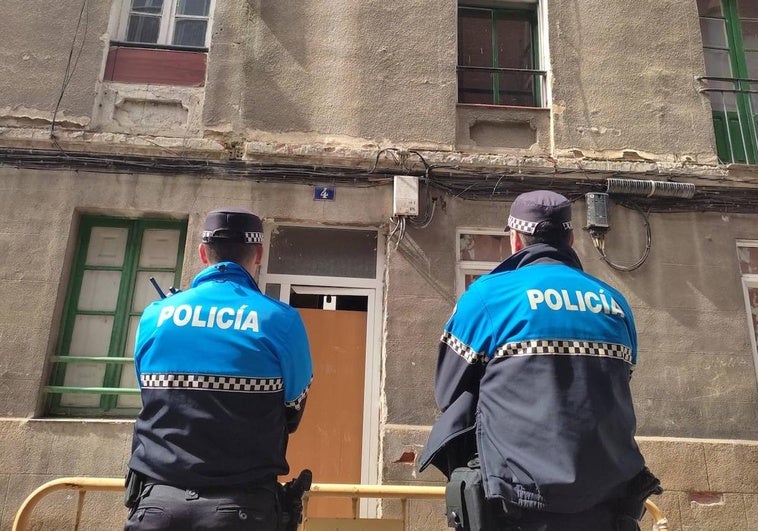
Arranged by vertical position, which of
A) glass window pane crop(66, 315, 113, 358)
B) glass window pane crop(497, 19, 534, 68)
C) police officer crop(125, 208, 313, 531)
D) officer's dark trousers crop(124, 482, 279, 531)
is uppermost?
glass window pane crop(497, 19, 534, 68)

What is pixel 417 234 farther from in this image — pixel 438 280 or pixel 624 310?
pixel 624 310

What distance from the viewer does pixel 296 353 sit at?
2457 mm

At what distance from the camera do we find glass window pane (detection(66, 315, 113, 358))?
567 centimetres

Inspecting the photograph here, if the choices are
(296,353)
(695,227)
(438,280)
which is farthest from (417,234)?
(296,353)

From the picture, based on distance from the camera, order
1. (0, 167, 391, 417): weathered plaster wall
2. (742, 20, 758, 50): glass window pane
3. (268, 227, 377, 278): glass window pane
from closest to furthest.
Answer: (0, 167, 391, 417): weathered plaster wall → (268, 227, 377, 278): glass window pane → (742, 20, 758, 50): glass window pane

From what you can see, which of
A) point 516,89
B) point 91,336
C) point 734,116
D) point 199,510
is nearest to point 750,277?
point 734,116

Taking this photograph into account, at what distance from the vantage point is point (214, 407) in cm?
218

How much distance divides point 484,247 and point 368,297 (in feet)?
4.34

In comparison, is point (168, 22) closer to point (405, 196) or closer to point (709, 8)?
point (405, 196)

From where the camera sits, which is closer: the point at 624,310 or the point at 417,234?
the point at 624,310

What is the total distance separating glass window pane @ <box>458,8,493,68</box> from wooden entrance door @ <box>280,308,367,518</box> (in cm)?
340

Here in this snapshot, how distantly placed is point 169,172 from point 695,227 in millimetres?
5480

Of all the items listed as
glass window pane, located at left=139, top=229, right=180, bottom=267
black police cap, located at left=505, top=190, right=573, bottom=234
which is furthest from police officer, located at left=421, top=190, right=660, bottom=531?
glass window pane, located at left=139, top=229, right=180, bottom=267

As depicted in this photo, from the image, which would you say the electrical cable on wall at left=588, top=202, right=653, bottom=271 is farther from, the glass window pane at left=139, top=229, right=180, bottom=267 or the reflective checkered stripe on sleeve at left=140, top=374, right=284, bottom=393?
the reflective checkered stripe on sleeve at left=140, top=374, right=284, bottom=393
